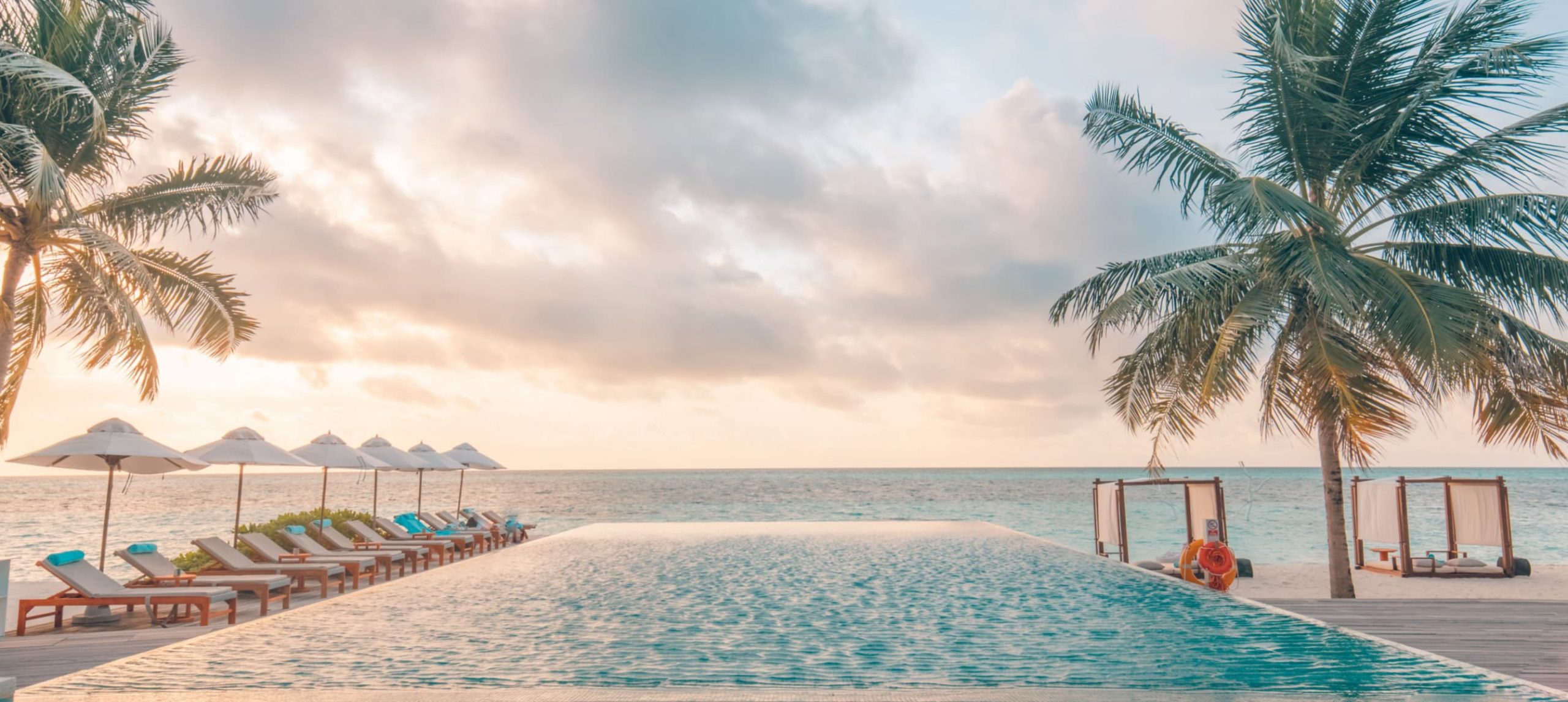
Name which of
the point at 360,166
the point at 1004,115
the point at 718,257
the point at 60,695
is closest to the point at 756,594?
the point at 60,695

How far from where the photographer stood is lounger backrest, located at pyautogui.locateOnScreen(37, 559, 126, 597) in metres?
7.52

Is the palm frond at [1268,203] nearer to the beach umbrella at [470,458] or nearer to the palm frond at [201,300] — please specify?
the palm frond at [201,300]

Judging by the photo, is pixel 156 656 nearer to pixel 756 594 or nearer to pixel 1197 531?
pixel 756 594

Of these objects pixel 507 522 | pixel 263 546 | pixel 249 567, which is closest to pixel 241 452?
pixel 263 546

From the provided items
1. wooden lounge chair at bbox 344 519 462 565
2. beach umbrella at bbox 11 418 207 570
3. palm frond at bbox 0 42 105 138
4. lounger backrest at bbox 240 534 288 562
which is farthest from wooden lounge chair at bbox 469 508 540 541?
palm frond at bbox 0 42 105 138

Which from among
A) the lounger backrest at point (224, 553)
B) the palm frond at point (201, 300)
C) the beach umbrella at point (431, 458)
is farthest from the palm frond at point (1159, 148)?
the beach umbrella at point (431, 458)

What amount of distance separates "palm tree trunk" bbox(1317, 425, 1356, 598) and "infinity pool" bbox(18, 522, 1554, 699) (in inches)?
78.6

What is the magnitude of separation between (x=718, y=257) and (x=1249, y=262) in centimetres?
1712

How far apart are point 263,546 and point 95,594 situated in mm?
3146

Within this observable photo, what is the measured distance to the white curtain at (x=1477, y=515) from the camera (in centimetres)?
1309

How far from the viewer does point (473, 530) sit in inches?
611

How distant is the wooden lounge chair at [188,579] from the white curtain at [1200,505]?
11.5 meters

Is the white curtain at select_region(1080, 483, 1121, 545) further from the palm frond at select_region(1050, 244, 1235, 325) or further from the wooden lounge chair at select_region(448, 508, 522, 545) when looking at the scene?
the wooden lounge chair at select_region(448, 508, 522, 545)

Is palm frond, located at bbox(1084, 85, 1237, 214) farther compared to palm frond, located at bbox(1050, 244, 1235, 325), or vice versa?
palm frond, located at bbox(1050, 244, 1235, 325)
